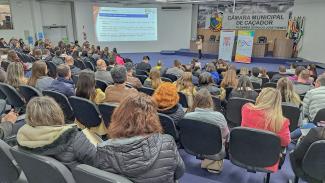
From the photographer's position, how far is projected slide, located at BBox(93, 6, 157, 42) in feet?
46.6

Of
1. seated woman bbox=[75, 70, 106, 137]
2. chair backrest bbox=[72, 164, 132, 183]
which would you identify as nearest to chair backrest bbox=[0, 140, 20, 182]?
chair backrest bbox=[72, 164, 132, 183]

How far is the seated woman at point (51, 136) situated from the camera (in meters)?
1.62

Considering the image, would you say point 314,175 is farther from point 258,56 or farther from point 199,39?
point 199,39

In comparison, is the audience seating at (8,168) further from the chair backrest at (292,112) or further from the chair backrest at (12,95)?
the chair backrest at (292,112)

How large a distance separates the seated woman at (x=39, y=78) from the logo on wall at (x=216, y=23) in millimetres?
11603

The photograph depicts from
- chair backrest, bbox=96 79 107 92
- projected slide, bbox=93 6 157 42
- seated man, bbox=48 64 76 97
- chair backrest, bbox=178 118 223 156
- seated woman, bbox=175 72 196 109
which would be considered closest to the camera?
chair backrest, bbox=178 118 223 156

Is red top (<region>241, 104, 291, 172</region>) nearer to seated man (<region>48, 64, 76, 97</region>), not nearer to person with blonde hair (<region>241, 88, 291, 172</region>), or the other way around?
person with blonde hair (<region>241, 88, 291, 172</region>)

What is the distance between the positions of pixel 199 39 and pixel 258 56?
10.3 feet

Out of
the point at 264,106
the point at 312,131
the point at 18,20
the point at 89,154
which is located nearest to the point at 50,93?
the point at 89,154

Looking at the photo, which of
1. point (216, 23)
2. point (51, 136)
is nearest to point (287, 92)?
point (51, 136)

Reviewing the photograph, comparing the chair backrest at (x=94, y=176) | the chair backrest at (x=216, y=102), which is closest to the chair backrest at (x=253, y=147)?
the chair backrest at (x=94, y=176)

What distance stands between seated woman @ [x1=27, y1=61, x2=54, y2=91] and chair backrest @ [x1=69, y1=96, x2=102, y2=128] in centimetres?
94

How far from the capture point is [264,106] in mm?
2537

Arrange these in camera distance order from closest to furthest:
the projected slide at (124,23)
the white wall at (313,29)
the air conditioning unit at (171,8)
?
the white wall at (313,29) → the projected slide at (124,23) → the air conditioning unit at (171,8)
